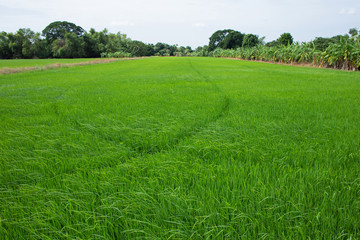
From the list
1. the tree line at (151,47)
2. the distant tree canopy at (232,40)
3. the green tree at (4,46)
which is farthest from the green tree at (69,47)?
the distant tree canopy at (232,40)

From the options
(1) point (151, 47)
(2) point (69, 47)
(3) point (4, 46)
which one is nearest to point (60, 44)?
(2) point (69, 47)

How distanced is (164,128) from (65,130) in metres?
1.44

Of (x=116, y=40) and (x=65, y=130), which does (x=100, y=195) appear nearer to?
(x=65, y=130)

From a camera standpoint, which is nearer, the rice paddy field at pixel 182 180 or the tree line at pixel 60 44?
the rice paddy field at pixel 182 180

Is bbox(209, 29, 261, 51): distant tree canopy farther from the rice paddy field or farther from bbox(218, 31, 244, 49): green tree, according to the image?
the rice paddy field

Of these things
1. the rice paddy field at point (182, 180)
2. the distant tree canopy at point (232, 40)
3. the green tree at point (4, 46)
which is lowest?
the rice paddy field at point (182, 180)

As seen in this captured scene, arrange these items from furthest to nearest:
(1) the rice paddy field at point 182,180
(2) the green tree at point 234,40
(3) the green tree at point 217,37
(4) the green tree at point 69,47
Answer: (3) the green tree at point 217,37
(2) the green tree at point 234,40
(4) the green tree at point 69,47
(1) the rice paddy field at point 182,180

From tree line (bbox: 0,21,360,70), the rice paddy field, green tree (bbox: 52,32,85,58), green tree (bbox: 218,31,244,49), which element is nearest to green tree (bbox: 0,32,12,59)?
tree line (bbox: 0,21,360,70)

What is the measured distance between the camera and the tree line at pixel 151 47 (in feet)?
47.8

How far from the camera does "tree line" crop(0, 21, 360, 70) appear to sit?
47.8ft

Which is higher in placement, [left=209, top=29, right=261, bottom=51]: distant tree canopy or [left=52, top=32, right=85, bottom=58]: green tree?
[left=209, top=29, right=261, bottom=51]: distant tree canopy

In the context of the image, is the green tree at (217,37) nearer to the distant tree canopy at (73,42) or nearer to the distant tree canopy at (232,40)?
the distant tree canopy at (232,40)

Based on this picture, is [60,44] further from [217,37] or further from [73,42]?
[217,37]

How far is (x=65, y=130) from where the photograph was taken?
2.57 m
